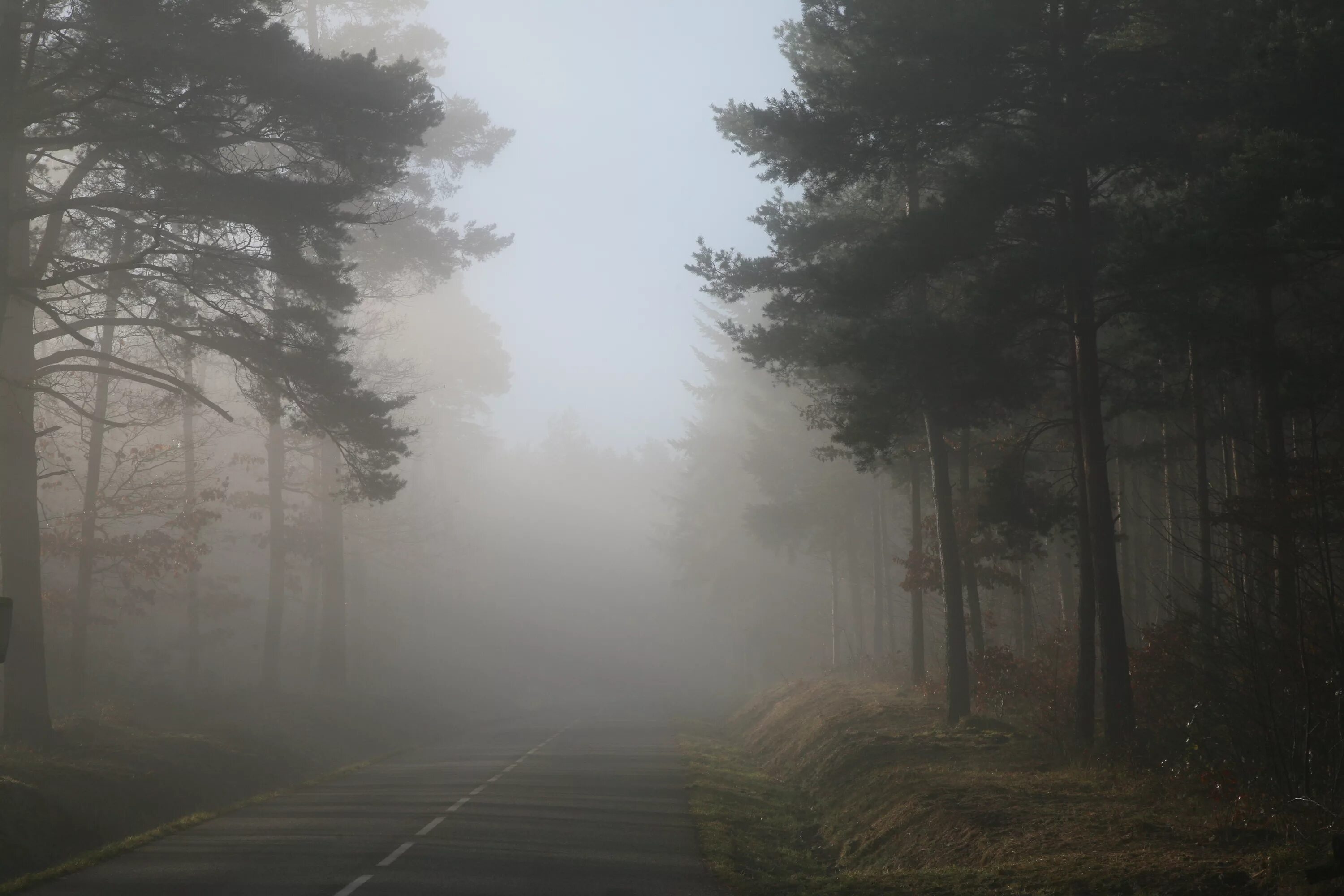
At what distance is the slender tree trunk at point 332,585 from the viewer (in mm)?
31156

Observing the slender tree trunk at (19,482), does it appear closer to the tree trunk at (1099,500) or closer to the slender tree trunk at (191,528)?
the slender tree trunk at (191,528)

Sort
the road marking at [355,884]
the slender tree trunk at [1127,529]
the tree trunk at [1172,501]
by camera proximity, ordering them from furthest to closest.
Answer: the slender tree trunk at [1127,529] < the tree trunk at [1172,501] < the road marking at [355,884]

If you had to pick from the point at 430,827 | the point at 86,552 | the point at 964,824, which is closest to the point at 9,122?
the point at 430,827

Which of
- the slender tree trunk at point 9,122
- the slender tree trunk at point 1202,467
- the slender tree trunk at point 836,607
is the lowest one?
the slender tree trunk at point 836,607

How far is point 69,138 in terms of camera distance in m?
14.8

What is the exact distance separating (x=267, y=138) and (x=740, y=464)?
144 ft

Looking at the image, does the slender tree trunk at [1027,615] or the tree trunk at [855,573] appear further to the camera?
the tree trunk at [855,573]

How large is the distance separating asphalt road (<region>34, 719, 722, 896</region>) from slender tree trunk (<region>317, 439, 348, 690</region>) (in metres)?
12.1

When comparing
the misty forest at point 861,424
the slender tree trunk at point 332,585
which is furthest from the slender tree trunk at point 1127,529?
the slender tree trunk at point 332,585

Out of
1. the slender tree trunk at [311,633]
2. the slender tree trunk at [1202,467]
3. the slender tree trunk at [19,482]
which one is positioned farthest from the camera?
the slender tree trunk at [311,633]

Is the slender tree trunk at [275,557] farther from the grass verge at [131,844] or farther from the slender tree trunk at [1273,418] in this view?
the slender tree trunk at [1273,418]

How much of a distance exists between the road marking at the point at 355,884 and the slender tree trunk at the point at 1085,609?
10638mm

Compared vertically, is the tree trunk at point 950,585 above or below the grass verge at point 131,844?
above

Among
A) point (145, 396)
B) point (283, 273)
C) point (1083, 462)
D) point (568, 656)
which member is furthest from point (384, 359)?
point (568, 656)
